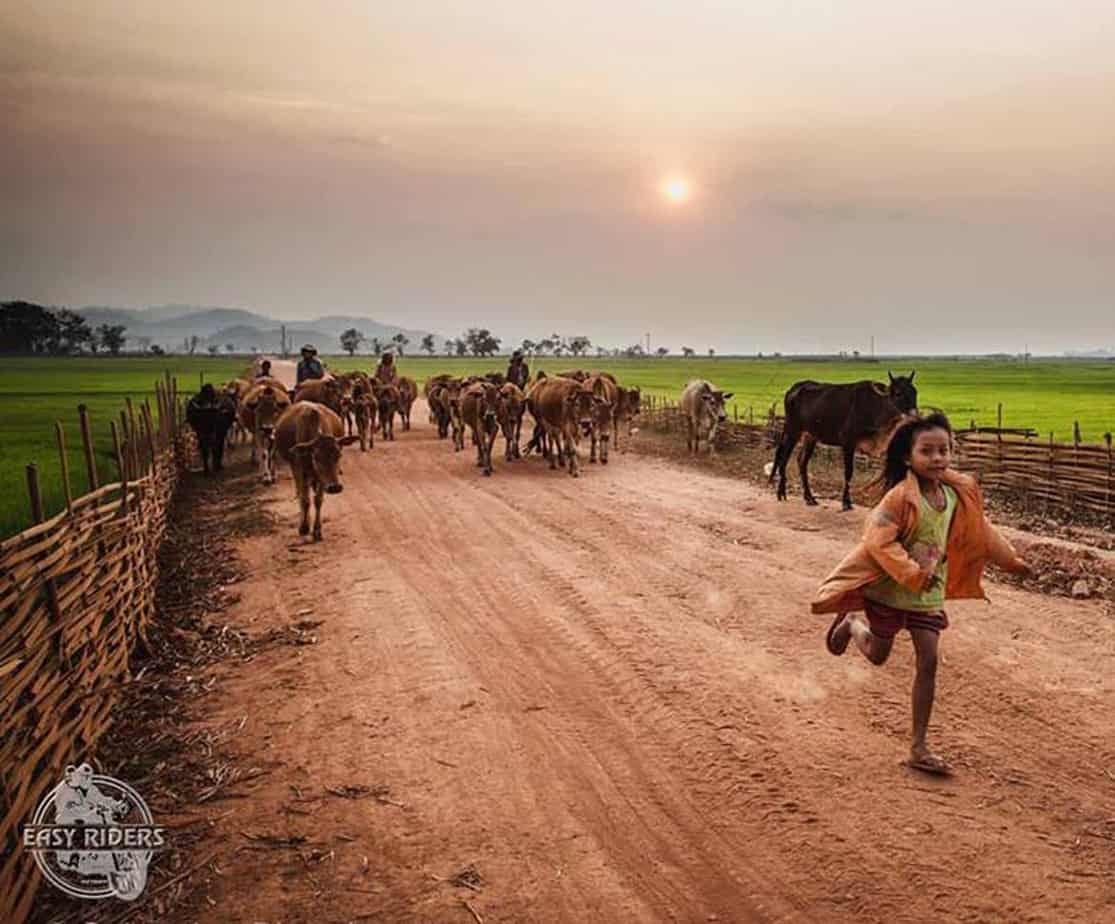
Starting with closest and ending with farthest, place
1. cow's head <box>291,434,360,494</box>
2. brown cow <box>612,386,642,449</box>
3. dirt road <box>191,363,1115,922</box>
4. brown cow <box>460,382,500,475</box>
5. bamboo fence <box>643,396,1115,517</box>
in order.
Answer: dirt road <box>191,363,1115,922</box> < cow's head <box>291,434,360,494</box> < bamboo fence <box>643,396,1115,517</box> < brown cow <box>460,382,500,475</box> < brown cow <box>612,386,642,449</box>

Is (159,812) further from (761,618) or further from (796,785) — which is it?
(761,618)

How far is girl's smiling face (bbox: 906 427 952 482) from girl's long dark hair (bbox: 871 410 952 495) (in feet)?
0.13

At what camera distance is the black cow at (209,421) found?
18578 mm

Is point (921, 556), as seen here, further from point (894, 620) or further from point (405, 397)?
point (405, 397)

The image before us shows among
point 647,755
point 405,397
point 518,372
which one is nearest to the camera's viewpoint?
point 647,755

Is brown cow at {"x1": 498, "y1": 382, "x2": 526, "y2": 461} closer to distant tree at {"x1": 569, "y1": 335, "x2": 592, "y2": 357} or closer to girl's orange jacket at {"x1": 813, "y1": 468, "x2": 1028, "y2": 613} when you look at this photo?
girl's orange jacket at {"x1": 813, "y1": 468, "x2": 1028, "y2": 613}

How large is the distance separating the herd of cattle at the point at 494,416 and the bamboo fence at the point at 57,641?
4576mm

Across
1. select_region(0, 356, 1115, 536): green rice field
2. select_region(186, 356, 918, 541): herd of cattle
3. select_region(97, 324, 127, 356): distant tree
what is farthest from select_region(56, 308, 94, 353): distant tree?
select_region(186, 356, 918, 541): herd of cattle

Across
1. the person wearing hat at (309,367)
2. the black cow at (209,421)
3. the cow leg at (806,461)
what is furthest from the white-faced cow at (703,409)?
the black cow at (209,421)

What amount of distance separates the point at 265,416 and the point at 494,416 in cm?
457

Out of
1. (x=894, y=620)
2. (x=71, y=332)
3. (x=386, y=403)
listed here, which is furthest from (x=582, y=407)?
(x=71, y=332)

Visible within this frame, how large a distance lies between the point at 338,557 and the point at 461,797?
6064 mm

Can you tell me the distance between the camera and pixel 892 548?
466 cm

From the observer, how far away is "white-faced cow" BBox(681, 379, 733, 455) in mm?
21625
